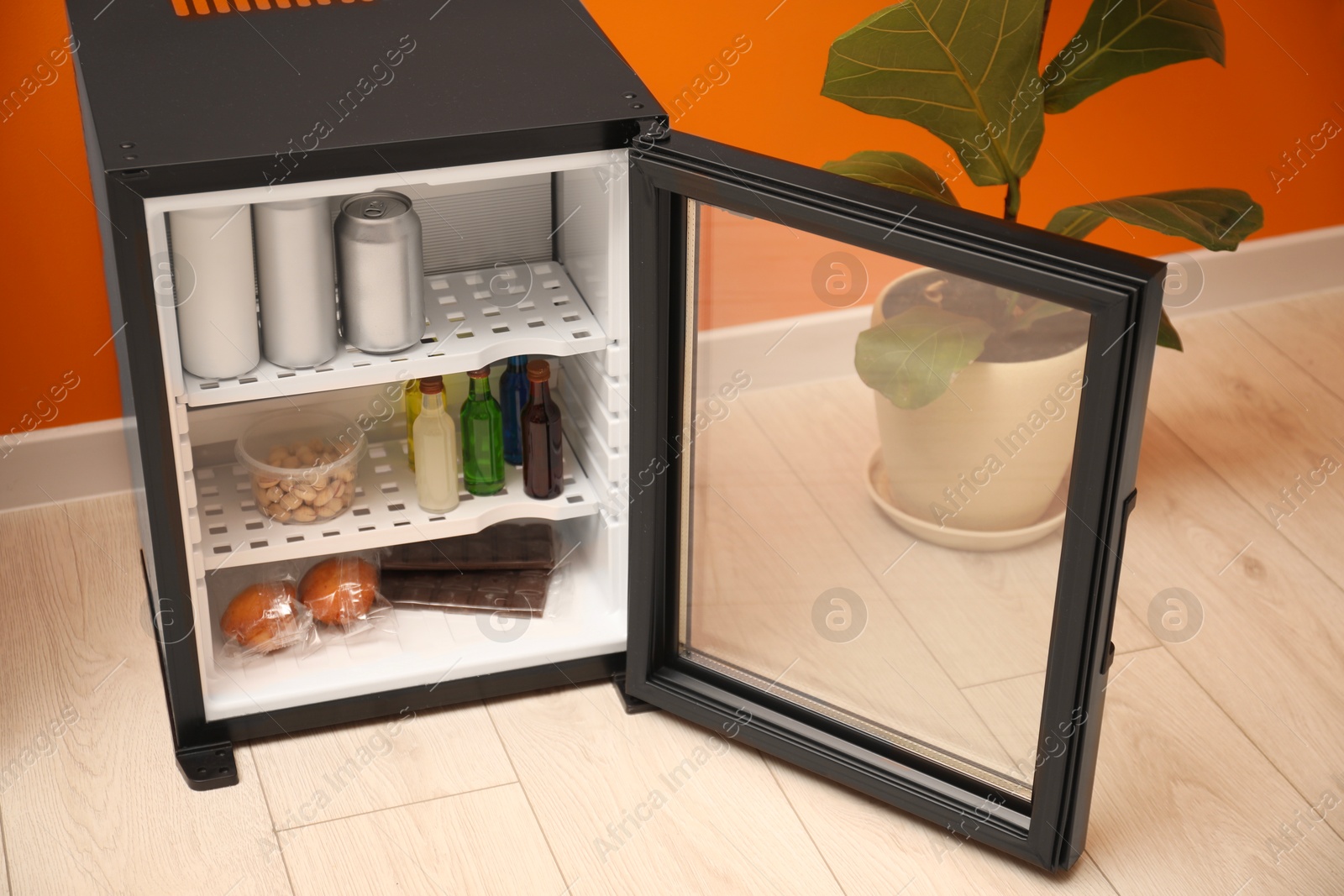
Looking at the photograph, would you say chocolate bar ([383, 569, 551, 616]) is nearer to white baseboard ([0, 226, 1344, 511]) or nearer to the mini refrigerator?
the mini refrigerator

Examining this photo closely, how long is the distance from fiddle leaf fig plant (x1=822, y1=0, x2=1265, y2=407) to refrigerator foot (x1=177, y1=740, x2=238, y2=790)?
31.4 inches

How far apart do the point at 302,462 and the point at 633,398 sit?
41 centimetres

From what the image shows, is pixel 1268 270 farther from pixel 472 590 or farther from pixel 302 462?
pixel 302 462

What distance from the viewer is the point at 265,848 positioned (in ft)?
4.85

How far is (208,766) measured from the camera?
1.55 meters

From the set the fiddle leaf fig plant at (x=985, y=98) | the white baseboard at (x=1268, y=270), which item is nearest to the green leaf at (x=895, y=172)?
the fiddle leaf fig plant at (x=985, y=98)

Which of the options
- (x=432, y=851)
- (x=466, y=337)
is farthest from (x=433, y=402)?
(x=432, y=851)

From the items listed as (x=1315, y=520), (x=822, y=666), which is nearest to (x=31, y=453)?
(x=822, y=666)

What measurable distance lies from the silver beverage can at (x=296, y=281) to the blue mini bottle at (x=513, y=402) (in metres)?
0.26

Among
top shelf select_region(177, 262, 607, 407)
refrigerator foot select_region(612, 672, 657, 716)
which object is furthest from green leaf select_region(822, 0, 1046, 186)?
refrigerator foot select_region(612, 672, 657, 716)

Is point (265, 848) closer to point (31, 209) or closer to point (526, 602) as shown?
point (526, 602)

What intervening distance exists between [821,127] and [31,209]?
1056mm

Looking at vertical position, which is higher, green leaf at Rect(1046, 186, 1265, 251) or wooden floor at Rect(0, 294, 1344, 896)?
green leaf at Rect(1046, 186, 1265, 251)

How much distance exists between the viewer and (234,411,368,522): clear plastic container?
1.58 metres
